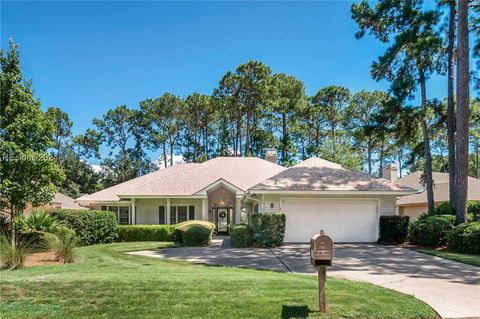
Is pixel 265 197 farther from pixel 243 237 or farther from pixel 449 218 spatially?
pixel 449 218

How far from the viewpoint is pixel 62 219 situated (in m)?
20.1

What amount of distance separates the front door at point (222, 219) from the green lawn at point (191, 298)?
A: 703 inches

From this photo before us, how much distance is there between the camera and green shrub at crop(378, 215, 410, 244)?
18.5m

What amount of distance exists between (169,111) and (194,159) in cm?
662

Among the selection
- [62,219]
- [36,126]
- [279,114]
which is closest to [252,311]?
[36,126]

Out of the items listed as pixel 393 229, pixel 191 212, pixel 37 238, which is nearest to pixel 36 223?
pixel 37 238

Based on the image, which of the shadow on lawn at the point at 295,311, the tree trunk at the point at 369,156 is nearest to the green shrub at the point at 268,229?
the shadow on lawn at the point at 295,311

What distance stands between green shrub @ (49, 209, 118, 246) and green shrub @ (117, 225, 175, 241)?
1.67 ft

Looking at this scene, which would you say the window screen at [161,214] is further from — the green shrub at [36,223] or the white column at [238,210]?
the green shrub at [36,223]

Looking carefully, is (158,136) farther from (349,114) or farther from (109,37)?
(109,37)

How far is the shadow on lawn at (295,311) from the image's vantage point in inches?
240

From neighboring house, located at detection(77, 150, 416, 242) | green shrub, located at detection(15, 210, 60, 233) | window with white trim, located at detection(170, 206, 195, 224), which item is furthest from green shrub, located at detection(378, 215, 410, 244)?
green shrub, located at detection(15, 210, 60, 233)

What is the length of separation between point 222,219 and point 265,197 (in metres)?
8.61

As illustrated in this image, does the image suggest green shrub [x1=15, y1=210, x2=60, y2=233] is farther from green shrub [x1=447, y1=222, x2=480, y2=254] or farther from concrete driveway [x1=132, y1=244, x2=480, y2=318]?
green shrub [x1=447, y1=222, x2=480, y2=254]
